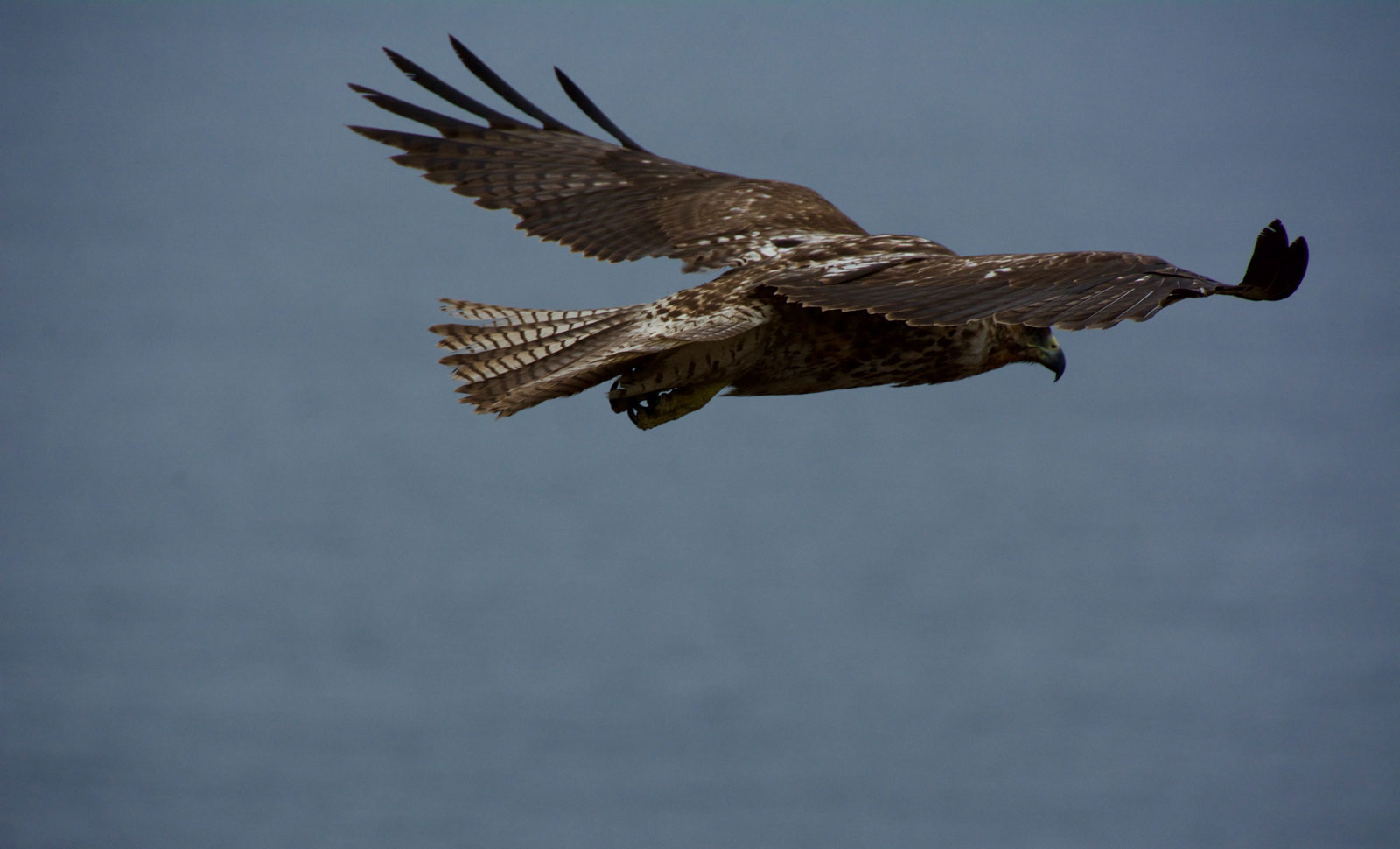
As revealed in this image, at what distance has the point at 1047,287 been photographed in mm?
4613

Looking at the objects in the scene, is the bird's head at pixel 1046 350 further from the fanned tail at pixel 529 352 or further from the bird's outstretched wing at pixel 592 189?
the fanned tail at pixel 529 352

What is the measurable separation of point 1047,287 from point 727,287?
1139 mm

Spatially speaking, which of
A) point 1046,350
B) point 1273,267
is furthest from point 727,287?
point 1273,267

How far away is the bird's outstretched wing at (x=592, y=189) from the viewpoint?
6.13 metres

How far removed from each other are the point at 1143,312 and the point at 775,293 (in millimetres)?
1270

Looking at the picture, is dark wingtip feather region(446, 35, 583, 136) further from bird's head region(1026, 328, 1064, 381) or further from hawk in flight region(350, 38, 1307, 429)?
bird's head region(1026, 328, 1064, 381)

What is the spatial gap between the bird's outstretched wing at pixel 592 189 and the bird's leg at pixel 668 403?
69 cm

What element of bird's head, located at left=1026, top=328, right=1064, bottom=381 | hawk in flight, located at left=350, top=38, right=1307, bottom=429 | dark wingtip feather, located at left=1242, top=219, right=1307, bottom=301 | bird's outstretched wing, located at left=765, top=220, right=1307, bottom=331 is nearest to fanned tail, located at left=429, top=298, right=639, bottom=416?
hawk in flight, located at left=350, top=38, right=1307, bottom=429

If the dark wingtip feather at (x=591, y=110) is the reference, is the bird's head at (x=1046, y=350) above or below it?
below

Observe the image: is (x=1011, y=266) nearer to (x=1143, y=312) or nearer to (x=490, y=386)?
(x=1143, y=312)

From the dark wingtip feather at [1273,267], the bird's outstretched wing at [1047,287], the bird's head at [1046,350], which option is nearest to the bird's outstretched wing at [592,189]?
the bird's head at [1046,350]

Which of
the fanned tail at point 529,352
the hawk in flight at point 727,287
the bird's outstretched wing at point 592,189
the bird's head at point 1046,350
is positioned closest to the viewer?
the hawk in flight at point 727,287

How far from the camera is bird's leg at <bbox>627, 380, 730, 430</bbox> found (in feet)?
17.5

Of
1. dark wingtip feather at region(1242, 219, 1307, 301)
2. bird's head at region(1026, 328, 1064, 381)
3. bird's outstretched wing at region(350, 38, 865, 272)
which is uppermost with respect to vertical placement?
bird's outstretched wing at region(350, 38, 865, 272)
